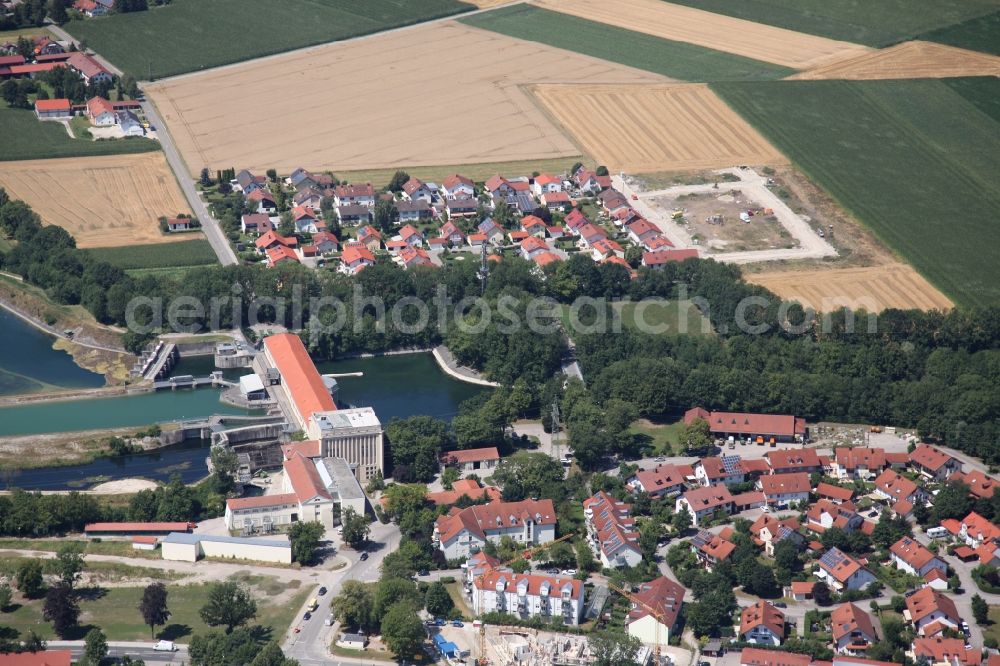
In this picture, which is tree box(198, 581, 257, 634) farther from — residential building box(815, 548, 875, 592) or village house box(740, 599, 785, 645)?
residential building box(815, 548, 875, 592)

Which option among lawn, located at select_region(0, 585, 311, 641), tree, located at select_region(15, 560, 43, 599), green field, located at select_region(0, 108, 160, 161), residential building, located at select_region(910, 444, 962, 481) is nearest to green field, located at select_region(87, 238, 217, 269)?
green field, located at select_region(0, 108, 160, 161)

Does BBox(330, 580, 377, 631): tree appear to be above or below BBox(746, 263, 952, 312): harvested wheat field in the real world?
below

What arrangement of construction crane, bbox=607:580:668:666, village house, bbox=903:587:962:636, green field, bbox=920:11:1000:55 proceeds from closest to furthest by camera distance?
construction crane, bbox=607:580:668:666 → village house, bbox=903:587:962:636 → green field, bbox=920:11:1000:55

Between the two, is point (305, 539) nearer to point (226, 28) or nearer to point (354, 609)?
point (354, 609)

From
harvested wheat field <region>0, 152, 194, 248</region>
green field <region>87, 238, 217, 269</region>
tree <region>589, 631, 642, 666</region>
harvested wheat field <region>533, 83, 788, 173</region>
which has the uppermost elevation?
harvested wheat field <region>533, 83, 788, 173</region>

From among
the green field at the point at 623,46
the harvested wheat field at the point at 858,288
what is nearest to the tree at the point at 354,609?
the harvested wheat field at the point at 858,288

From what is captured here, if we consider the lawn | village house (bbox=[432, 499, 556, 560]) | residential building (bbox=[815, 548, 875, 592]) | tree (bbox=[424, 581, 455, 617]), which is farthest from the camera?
village house (bbox=[432, 499, 556, 560])

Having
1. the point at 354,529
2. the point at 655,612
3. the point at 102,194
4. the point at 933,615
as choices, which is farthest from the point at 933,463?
the point at 102,194

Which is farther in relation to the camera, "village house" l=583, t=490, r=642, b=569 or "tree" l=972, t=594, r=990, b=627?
"village house" l=583, t=490, r=642, b=569
